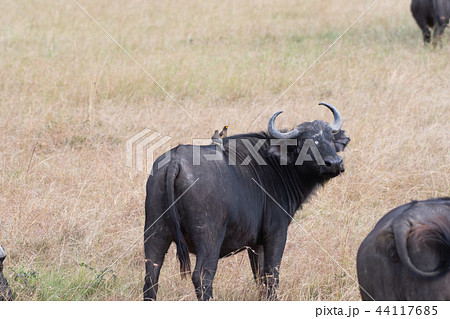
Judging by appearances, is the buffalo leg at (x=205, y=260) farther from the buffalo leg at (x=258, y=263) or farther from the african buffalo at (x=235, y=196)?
the buffalo leg at (x=258, y=263)

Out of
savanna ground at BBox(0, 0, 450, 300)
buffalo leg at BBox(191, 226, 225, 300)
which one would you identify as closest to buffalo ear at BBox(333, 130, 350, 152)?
savanna ground at BBox(0, 0, 450, 300)

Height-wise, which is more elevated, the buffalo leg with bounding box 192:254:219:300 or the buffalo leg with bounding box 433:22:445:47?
the buffalo leg with bounding box 433:22:445:47

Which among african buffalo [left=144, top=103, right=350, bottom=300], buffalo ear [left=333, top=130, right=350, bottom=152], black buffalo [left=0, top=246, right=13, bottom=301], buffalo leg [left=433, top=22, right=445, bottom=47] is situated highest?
buffalo leg [left=433, top=22, right=445, bottom=47]

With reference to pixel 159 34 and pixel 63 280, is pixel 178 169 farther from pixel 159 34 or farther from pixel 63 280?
pixel 159 34

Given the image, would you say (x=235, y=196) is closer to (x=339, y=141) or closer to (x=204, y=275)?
(x=204, y=275)

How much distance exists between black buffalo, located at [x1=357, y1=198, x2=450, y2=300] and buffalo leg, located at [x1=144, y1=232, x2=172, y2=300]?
1503 mm

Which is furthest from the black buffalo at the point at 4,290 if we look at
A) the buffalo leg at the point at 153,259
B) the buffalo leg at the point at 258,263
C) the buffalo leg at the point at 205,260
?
the buffalo leg at the point at 258,263

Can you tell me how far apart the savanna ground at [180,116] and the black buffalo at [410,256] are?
140 cm

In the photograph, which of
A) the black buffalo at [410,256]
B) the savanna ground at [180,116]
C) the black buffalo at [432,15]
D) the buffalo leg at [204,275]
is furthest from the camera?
the black buffalo at [432,15]

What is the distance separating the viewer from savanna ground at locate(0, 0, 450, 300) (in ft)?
17.5

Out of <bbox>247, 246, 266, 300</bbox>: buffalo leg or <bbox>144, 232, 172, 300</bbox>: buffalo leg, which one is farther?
<bbox>247, 246, 266, 300</bbox>: buffalo leg

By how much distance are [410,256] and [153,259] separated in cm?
189

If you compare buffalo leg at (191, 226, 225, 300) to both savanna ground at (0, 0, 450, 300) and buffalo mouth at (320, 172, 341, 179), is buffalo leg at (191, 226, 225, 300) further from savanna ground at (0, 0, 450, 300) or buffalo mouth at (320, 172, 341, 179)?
buffalo mouth at (320, 172, 341, 179)

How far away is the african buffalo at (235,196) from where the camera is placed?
4.32 meters
